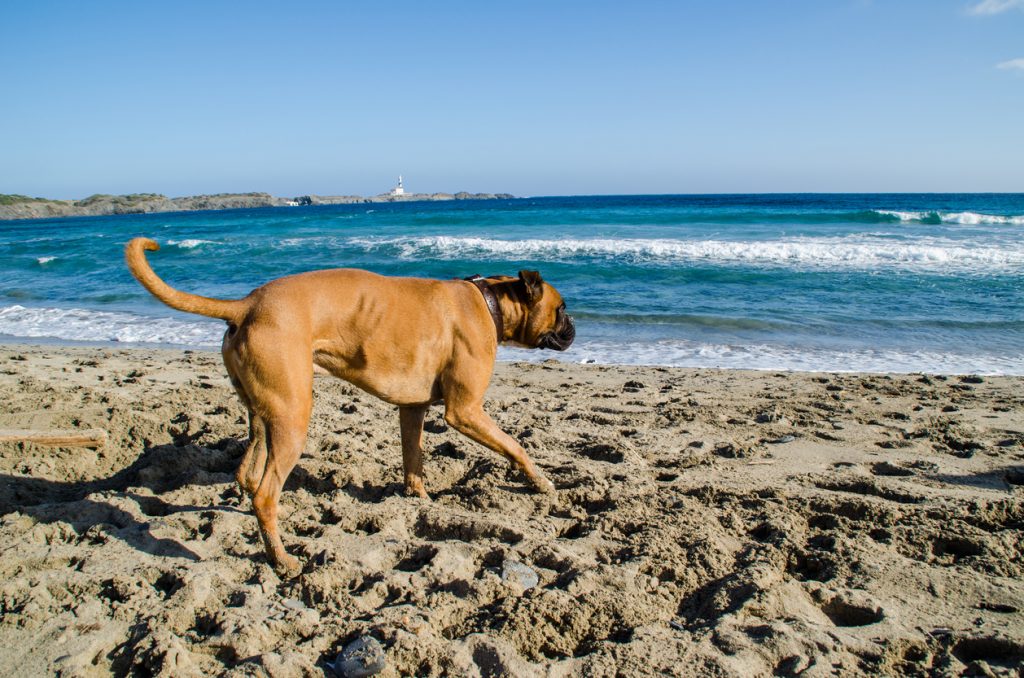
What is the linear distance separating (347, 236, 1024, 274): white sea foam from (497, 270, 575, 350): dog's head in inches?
544

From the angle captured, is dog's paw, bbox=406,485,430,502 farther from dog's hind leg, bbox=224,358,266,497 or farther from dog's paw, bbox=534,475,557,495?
dog's hind leg, bbox=224,358,266,497

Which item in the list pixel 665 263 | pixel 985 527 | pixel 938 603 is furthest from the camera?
pixel 665 263

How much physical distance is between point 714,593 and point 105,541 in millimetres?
2852

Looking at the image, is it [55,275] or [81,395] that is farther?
[55,275]

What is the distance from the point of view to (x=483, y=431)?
3.72 metres

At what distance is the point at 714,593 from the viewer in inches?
111

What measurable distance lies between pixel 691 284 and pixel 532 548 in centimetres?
1229

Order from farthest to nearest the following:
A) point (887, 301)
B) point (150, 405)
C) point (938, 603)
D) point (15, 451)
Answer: point (887, 301) < point (150, 405) < point (15, 451) < point (938, 603)

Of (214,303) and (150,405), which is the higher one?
(214,303)

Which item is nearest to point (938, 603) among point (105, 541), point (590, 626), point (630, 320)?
point (590, 626)

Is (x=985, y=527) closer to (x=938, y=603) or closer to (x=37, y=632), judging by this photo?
(x=938, y=603)

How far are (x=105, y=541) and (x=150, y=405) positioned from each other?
234cm

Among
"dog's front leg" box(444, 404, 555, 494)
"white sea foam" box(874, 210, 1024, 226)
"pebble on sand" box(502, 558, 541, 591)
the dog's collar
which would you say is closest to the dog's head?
the dog's collar

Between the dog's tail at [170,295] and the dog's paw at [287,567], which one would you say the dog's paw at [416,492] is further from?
the dog's tail at [170,295]
